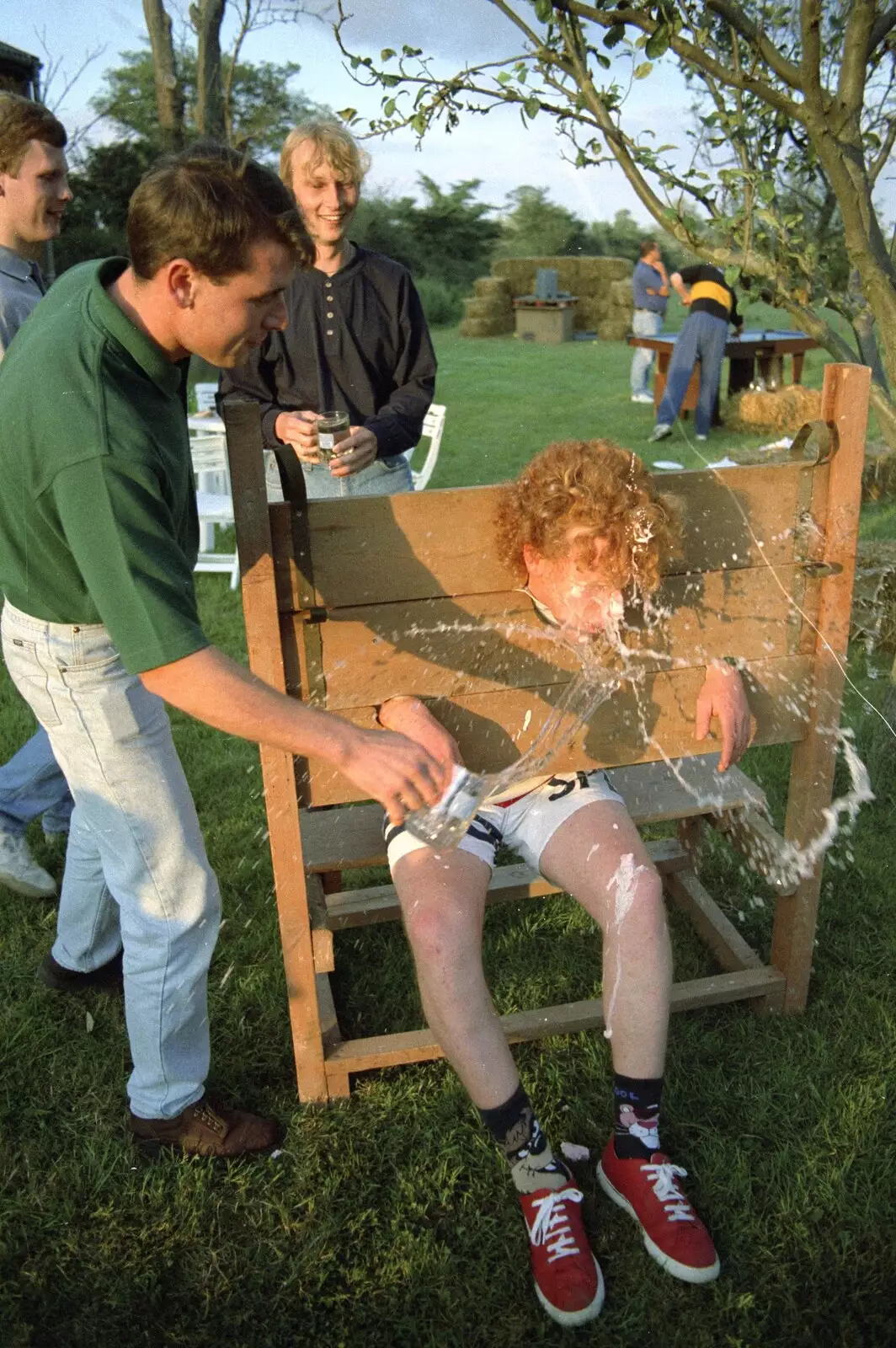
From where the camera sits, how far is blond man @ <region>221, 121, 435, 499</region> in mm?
3391

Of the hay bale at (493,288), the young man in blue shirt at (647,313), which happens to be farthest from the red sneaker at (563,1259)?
the hay bale at (493,288)

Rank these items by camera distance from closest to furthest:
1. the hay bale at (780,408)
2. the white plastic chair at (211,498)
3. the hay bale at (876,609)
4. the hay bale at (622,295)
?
the hay bale at (876,609), the white plastic chair at (211,498), the hay bale at (780,408), the hay bale at (622,295)

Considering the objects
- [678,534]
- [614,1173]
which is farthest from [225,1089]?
[678,534]

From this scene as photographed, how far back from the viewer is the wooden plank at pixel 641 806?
280 centimetres

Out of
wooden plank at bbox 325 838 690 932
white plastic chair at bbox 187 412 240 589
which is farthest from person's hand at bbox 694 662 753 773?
white plastic chair at bbox 187 412 240 589

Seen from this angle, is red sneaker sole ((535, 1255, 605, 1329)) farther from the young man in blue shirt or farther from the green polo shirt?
the young man in blue shirt

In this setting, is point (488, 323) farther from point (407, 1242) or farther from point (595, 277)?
point (407, 1242)

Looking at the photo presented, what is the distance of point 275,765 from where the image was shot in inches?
93.4

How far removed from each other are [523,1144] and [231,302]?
1864 millimetres

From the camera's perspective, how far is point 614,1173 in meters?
2.42

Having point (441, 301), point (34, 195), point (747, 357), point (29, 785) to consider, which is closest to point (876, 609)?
point (29, 785)

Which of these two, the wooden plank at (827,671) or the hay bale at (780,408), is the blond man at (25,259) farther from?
the hay bale at (780,408)

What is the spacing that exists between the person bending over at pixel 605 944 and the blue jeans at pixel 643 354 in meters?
12.1

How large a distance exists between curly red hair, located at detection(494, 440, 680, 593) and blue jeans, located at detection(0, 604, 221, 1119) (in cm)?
86
